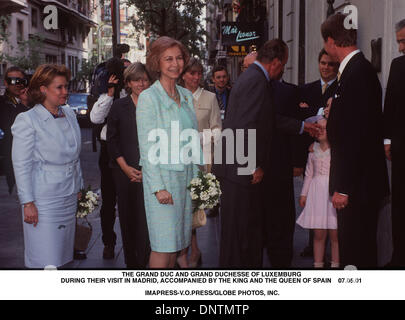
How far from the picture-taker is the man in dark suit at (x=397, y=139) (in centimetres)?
459

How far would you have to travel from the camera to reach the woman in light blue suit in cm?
382

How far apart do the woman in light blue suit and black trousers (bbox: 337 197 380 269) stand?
195 cm

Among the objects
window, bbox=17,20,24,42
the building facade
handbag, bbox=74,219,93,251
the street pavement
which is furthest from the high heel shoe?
window, bbox=17,20,24,42

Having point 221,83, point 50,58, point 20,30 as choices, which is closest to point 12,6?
point 20,30

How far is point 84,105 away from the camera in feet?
90.9

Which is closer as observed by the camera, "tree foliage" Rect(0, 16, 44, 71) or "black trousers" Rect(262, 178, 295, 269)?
"black trousers" Rect(262, 178, 295, 269)

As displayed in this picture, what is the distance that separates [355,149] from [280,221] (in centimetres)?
172

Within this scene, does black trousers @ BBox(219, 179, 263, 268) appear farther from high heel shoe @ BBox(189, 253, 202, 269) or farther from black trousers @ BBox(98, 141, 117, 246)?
black trousers @ BBox(98, 141, 117, 246)

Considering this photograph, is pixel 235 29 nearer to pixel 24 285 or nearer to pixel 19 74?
pixel 19 74

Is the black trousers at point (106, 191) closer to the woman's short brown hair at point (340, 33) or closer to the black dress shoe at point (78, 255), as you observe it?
the black dress shoe at point (78, 255)

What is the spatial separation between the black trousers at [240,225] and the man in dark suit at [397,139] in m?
1.11

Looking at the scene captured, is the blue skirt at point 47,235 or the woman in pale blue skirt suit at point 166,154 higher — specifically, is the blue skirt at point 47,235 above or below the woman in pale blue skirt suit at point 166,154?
below

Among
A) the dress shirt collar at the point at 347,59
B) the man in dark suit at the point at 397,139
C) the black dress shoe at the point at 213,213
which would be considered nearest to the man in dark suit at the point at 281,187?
the man in dark suit at the point at 397,139
